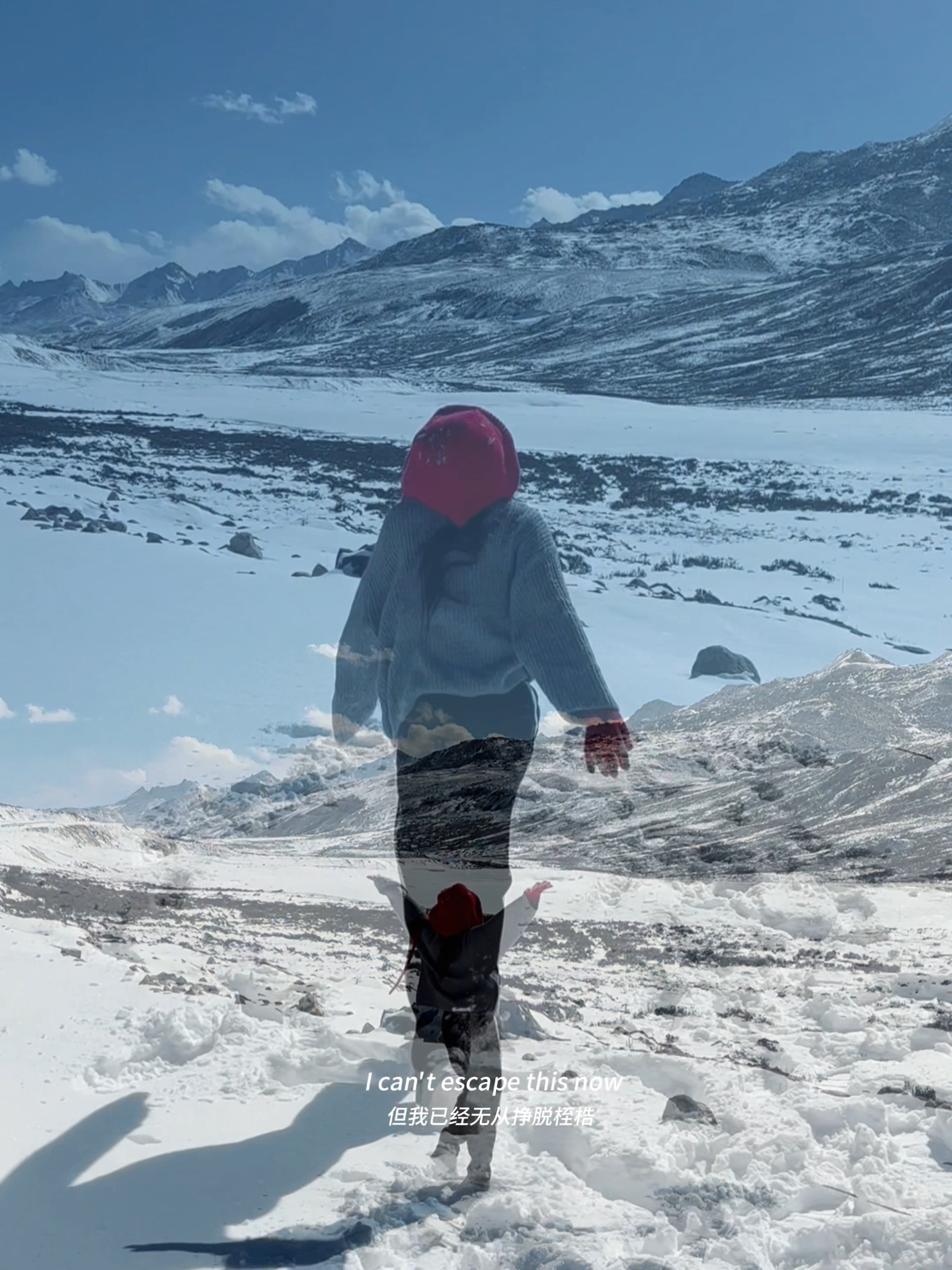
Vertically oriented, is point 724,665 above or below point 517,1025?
above

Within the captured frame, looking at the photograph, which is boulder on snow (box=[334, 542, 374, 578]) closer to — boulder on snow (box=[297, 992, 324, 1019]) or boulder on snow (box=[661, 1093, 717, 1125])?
boulder on snow (box=[297, 992, 324, 1019])

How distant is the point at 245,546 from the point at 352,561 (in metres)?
0.53

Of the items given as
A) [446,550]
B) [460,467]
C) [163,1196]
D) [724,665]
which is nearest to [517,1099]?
[163,1196]

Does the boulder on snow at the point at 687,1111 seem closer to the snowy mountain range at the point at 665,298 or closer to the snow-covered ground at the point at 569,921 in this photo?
the snow-covered ground at the point at 569,921

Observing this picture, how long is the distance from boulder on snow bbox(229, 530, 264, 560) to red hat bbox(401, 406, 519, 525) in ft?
8.59

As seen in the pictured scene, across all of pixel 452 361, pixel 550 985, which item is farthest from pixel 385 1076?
pixel 452 361

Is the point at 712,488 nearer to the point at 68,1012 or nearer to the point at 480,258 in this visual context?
the point at 68,1012

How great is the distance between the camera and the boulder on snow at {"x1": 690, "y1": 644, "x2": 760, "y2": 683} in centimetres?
402

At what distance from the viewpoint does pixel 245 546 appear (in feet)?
14.1

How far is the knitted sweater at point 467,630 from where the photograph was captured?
1693 millimetres

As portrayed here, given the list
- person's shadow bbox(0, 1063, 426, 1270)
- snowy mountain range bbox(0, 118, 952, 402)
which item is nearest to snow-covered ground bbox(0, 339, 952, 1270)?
person's shadow bbox(0, 1063, 426, 1270)

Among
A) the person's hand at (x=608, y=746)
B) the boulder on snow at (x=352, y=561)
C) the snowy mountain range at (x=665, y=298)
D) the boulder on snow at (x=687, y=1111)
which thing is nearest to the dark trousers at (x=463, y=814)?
the person's hand at (x=608, y=746)

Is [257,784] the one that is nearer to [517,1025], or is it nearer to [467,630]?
[517,1025]

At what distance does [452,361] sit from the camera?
15.8 metres
